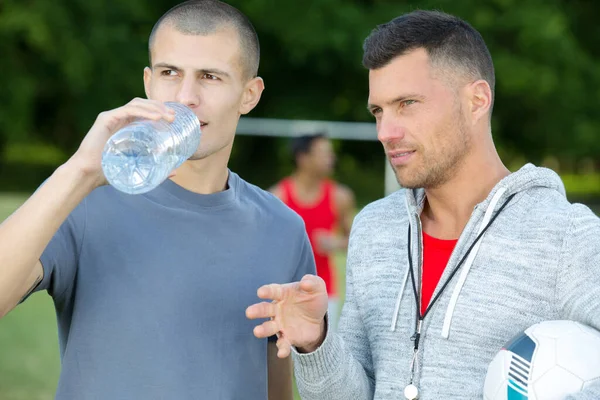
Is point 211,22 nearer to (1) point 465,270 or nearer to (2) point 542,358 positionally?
(1) point 465,270

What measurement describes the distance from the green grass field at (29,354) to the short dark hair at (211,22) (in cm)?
465

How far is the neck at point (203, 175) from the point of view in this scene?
330cm

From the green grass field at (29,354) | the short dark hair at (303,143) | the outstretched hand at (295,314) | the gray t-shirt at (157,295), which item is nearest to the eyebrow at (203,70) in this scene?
the gray t-shirt at (157,295)

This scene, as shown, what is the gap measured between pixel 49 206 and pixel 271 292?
0.70m

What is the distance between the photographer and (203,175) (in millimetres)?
3318

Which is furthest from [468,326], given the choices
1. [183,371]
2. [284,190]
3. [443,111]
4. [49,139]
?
[49,139]

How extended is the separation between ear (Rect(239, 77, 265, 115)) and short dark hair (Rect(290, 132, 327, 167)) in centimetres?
534

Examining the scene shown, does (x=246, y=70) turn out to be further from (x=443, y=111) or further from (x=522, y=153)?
(x=522, y=153)

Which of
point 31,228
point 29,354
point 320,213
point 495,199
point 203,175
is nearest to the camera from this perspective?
point 31,228

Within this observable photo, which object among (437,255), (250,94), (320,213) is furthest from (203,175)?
(320,213)

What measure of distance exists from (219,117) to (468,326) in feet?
3.61

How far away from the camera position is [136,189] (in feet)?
9.21

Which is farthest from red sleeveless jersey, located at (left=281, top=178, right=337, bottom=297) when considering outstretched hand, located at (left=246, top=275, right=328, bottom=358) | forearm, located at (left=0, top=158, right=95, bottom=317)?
forearm, located at (left=0, top=158, right=95, bottom=317)

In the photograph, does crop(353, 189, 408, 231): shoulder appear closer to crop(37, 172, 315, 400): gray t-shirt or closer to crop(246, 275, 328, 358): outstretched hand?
crop(37, 172, 315, 400): gray t-shirt
